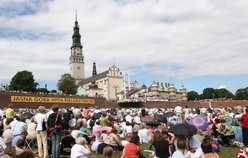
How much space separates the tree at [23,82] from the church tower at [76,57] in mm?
63556

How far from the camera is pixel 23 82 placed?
268ft

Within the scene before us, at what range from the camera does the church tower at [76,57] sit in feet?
480

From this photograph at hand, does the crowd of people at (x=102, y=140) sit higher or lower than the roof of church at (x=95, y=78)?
lower

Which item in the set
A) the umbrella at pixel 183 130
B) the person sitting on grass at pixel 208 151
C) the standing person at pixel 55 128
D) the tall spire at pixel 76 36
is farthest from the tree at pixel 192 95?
the person sitting on grass at pixel 208 151

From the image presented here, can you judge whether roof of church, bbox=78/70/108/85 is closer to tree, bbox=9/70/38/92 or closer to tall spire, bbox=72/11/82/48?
tall spire, bbox=72/11/82/48

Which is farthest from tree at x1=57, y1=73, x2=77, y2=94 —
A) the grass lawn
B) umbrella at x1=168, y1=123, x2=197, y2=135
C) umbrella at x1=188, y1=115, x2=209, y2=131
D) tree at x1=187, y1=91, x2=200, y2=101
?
umbrella at x1=168, y1=123, x2=197, y2=135

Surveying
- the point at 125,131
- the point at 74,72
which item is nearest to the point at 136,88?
the point at 74,72

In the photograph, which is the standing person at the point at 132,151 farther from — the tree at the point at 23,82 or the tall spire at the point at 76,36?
the tall spire at the point at 76,36

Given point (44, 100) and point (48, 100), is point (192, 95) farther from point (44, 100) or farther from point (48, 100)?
point (44, 100)

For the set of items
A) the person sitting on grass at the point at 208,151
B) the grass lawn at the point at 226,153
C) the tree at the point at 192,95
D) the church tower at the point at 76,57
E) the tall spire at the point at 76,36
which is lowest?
the grass lawn at the point at 226,153

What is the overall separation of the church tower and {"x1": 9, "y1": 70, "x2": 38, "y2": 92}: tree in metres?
63.6

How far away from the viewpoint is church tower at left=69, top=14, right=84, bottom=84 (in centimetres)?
14638

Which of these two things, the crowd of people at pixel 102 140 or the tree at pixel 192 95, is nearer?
the crowd of people at pixel 102 140

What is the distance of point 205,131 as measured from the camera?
1202 cm
